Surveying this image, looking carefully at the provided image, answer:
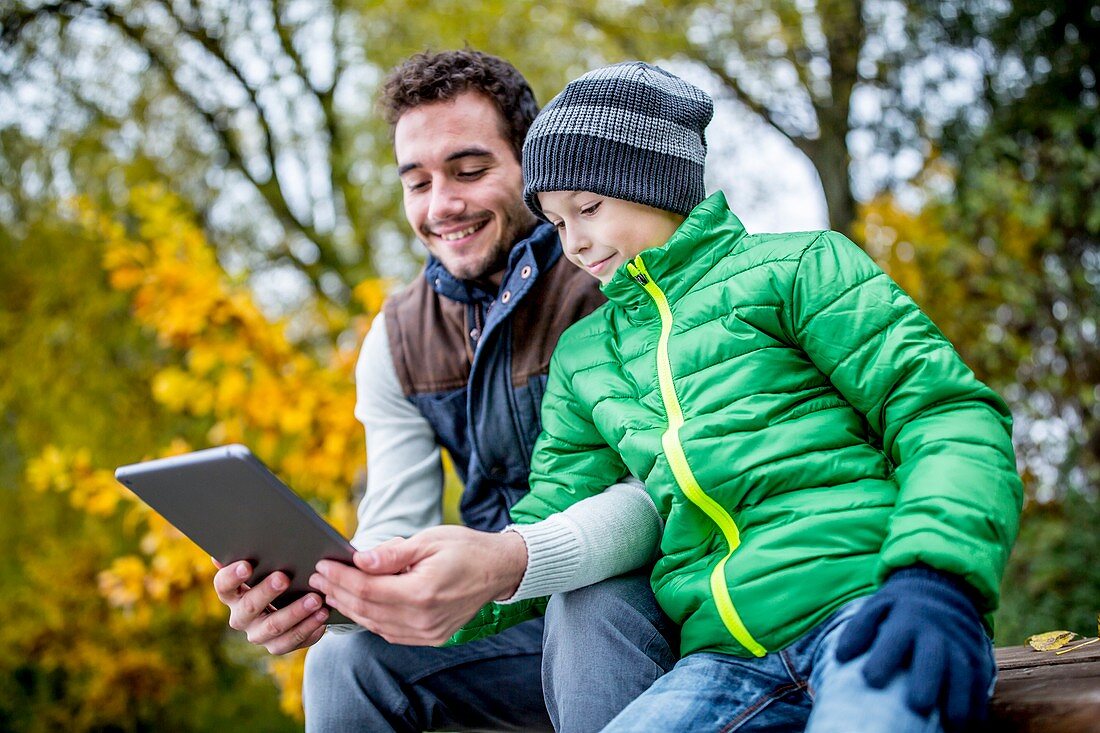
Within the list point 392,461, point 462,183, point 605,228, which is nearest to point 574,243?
point 605,228

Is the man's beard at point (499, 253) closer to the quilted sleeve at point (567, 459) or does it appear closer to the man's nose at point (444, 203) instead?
the man's nose at point (444, 203)

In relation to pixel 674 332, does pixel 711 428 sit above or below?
below

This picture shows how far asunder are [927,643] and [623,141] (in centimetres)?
100

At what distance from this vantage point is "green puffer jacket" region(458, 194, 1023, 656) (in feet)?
4.61

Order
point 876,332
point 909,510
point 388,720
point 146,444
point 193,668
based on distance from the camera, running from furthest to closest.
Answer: point 193,668
point 146,444
point 388,720
point 876,332
point 909,510

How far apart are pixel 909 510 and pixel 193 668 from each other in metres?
7.04

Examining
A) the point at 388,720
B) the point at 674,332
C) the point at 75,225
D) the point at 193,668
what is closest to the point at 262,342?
the point at 388,720

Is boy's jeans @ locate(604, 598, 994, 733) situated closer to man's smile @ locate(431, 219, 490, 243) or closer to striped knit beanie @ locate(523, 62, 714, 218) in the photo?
striped knit beanie @ locate(523, 62, 714, 218)

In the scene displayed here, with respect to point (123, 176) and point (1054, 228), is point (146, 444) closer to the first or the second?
point (123, 176)

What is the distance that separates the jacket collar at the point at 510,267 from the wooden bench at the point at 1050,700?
1.19m

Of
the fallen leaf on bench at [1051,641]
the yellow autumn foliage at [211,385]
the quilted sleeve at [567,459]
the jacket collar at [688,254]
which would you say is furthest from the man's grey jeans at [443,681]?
the yellow autumn foliage at [211,385]

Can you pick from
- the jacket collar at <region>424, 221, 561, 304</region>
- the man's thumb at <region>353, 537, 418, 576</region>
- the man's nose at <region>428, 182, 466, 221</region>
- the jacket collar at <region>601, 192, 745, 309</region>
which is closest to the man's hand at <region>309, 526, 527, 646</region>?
the man's thumb at <region>353, 537, 418, 576</region>

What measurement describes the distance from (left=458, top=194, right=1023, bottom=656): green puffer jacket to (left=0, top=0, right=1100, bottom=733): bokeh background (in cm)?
189

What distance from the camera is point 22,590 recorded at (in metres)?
6.73
